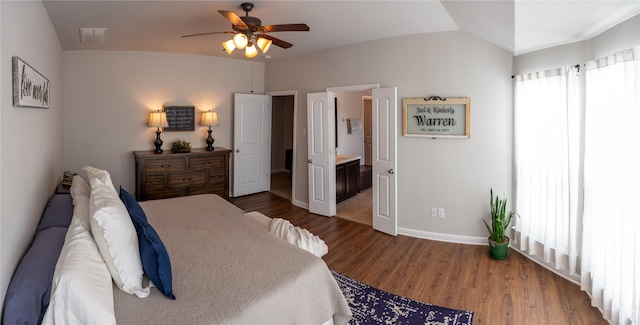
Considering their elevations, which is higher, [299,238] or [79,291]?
[79,291]

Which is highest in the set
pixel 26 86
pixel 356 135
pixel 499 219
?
pixel 356 135

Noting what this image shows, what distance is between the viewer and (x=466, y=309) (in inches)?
95.8

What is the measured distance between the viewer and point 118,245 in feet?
4.92

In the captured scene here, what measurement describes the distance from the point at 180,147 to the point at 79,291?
13.6 ft

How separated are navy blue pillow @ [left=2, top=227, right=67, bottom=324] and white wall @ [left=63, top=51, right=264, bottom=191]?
3.73 metres

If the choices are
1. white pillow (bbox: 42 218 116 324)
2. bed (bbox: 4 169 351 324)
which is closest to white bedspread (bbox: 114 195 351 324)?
bed (bbox: 4 169 351 324)

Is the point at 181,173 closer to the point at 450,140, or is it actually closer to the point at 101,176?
the point at 101,176

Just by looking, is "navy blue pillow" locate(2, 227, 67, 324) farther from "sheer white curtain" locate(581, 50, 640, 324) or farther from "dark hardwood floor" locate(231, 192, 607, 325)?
"sheer white curtain" locate(581, 50, 640, 324)

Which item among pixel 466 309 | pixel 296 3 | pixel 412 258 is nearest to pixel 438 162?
pixel 412 258

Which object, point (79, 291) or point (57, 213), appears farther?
point (57, 213)

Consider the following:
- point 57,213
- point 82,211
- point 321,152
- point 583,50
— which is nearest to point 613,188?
point 583,50

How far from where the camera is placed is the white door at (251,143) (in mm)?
5777

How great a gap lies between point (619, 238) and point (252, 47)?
3244mm

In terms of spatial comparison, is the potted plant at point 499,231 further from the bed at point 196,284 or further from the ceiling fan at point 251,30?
the ceiling fan at point 251,30
